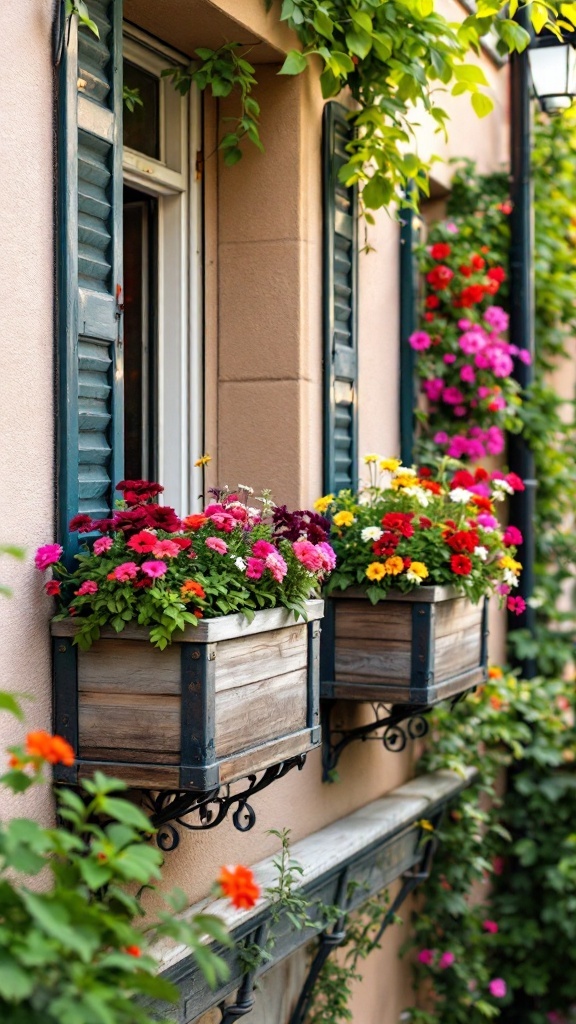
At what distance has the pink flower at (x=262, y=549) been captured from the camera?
2.90 m

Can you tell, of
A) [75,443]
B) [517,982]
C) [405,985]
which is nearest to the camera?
[75,443]

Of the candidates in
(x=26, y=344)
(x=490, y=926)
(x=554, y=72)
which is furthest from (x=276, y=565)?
(x=490, y=926)

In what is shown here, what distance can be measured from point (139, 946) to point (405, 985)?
377 cm

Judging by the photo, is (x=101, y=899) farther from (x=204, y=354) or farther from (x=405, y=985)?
(x=405, y=985)

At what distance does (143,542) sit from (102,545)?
113 millimetres

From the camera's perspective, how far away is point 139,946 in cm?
195

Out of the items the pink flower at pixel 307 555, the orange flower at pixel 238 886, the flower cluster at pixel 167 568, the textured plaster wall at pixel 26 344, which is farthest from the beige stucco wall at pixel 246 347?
the orange flower at pixel 238 886

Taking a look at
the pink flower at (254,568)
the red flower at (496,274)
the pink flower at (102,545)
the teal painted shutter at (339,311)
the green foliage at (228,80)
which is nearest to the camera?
the pink flower at (102,545)

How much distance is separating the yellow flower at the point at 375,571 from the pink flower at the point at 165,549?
122 centimetres

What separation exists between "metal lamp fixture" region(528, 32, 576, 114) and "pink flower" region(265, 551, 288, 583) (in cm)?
334

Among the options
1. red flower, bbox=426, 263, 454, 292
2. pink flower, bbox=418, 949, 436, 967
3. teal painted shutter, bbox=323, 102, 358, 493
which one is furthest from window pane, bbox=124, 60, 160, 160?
pink flower, bbox=418, 949, 436, 967

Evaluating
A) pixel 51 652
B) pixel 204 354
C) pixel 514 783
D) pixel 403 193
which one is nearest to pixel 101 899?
pixel 51 652

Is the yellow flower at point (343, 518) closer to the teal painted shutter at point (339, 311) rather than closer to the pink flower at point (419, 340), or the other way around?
the teal painted shutter at point (339, 311)

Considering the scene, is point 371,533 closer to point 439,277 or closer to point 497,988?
point 439,277
